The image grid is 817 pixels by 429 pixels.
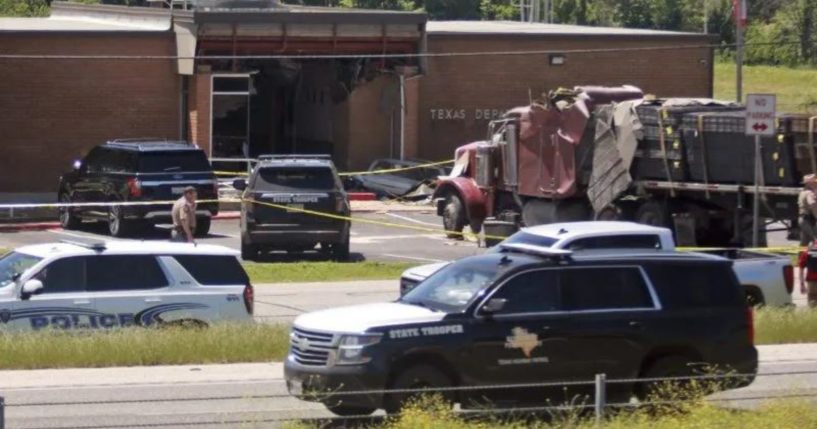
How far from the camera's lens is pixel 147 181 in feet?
105

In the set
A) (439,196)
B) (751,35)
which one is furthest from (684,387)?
(751,35)

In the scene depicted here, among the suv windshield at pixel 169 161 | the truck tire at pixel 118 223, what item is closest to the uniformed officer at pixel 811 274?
the suv windshield at pixel 169 161

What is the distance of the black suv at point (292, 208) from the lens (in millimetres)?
28172

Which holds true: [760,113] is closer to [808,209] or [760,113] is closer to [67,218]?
[808,209]

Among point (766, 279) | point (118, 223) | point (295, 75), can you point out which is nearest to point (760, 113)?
point (766, 279)

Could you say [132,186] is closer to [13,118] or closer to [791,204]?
[13,118]

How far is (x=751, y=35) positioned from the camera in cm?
8681

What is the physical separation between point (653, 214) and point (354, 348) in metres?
16.3

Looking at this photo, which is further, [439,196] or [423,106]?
[423,106]

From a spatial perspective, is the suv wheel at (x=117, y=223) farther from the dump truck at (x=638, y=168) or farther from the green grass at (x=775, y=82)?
the green grass at (x=775, y=82)

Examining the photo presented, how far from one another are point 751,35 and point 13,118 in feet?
179

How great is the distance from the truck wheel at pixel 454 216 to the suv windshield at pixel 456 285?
18244 millimetres

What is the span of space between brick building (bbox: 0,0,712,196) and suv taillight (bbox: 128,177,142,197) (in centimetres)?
933

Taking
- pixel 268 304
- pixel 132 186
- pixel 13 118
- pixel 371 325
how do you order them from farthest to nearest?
pixel 13 118 → pixel 132 186 → pixel 268 304 → pixel 371 325
